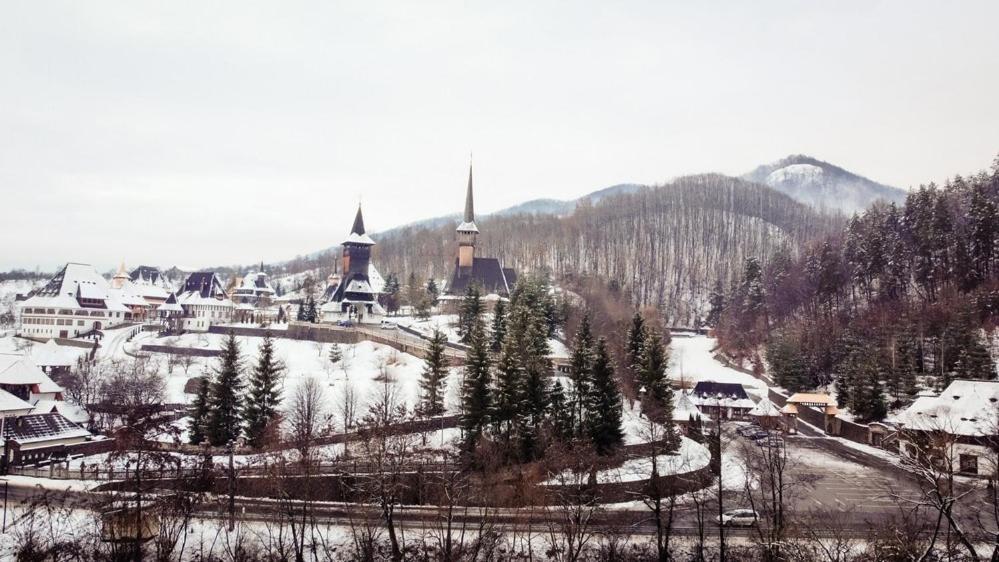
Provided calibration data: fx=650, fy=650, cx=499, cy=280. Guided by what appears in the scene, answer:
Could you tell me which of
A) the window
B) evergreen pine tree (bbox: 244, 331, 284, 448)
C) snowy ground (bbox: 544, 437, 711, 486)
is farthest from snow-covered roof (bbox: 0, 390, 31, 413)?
the window

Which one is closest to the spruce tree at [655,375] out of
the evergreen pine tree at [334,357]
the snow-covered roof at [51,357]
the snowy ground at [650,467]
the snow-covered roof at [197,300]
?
the snowy ground at [650,467]

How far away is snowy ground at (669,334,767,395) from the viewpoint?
5772 centimetres

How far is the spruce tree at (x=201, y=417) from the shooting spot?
33938 millimetres

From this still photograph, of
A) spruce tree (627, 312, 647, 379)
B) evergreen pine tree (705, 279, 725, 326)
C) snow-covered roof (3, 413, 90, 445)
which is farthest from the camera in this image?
evergreen pine tree (705, 279, 725, 326)

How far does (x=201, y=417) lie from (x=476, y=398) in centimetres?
1493

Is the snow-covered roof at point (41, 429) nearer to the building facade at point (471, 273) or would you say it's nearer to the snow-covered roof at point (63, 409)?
the snow-covered roof at point (63, 409)

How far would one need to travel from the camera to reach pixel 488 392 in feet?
111

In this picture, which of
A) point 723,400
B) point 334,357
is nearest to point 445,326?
point 334,357

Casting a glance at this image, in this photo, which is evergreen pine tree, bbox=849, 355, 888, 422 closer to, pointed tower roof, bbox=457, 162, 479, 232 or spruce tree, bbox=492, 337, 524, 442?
spruce tree, bbox=492, 337, 524, 442

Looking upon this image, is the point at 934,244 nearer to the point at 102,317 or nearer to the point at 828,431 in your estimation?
the point at 828,431

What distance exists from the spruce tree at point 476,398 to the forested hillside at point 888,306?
2435 centimetres

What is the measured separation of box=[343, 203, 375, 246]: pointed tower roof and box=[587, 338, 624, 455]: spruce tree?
149 ft

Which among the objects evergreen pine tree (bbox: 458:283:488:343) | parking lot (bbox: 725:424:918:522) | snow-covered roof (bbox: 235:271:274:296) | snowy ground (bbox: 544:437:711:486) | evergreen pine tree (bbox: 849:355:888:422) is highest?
snow-covered roof (bbox: 235:271:274:296)

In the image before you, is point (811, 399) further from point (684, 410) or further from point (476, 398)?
point (476, 398)
